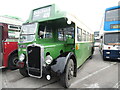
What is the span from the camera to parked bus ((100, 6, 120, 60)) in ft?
19.8

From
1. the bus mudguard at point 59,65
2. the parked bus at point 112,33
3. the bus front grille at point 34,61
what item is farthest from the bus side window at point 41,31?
the parked bus at point 112,33

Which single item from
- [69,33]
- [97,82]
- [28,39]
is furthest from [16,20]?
[97,82]

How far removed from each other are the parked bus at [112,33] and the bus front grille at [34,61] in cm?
567

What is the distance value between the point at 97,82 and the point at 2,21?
4983 mm

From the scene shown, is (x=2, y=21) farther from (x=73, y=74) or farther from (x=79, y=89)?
(x=79, y=89)

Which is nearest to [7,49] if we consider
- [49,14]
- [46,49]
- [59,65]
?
[46,49]

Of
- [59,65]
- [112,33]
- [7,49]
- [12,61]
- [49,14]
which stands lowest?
[12,61]

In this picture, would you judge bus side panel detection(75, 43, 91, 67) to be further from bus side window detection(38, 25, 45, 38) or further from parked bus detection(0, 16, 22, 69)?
parked bus detection(0, 16, 22, 69)

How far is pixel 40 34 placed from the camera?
3.29 metres

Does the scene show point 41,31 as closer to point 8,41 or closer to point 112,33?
point 8,41

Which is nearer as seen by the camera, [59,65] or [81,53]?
[59,65]

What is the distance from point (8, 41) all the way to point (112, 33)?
6890mm

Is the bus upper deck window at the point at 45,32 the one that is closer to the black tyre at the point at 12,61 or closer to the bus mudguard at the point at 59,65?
the bus mudguard at the point at 59,65

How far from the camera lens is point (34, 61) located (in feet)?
9.16
